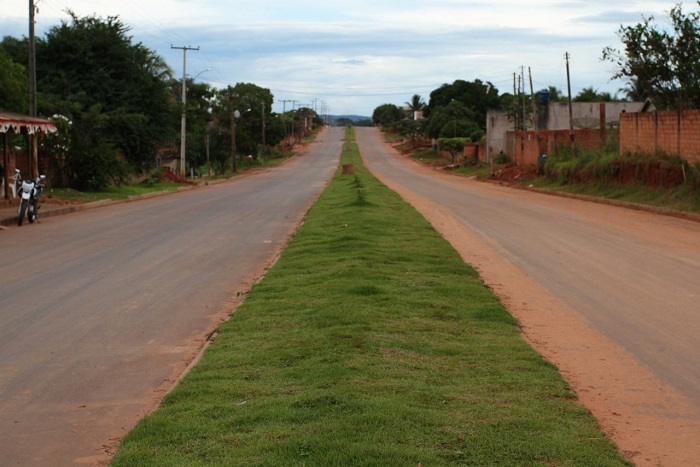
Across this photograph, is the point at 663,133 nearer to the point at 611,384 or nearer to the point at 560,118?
the point at 611,384

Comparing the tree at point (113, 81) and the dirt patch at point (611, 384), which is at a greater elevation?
the tree at point (113, 81)

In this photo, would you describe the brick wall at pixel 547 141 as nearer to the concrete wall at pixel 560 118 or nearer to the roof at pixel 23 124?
→ the concrete wall at pixel 560 118

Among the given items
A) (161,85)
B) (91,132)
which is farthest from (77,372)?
(161,85)

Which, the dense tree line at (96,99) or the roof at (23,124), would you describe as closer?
the roof at (23,124)

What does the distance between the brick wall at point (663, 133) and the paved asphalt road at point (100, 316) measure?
1347cm

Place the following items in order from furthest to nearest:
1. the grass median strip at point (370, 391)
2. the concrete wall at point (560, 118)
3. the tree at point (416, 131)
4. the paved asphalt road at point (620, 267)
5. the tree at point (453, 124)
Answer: the tree at point (416, 131) < the tree at point (453, 124) < the concrete wall at point (560, 118) < the paved asphalt road at point (620, 267) < the grass median strip at point (370, 391)

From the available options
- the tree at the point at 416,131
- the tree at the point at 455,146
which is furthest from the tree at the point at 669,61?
the tree at the point at 416,131

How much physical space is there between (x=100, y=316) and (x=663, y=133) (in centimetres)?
2459

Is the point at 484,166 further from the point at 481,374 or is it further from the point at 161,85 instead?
the point at 481,374

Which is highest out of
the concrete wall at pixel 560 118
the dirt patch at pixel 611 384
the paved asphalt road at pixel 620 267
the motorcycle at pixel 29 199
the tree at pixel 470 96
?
the tree at pixel 470 96

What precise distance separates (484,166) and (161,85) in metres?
28.9

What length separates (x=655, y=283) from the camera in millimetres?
12633

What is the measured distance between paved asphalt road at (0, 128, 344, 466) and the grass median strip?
0.50 metres

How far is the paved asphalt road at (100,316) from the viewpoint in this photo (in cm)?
645
